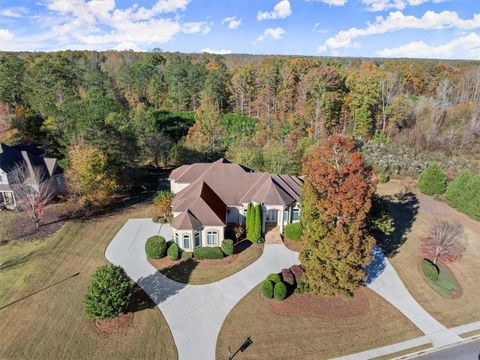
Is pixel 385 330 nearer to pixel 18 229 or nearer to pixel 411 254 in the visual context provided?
pixel 411 254

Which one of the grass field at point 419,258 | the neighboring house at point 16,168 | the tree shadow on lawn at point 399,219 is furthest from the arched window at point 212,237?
the neighboring house at point 16,168

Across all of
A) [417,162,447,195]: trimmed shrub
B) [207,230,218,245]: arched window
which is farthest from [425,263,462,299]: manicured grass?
[207,230,218,245]: arched window

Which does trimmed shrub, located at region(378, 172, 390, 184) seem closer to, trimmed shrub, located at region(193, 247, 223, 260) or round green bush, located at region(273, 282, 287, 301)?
trimmed shrub, located at region(193, 247, 223, 260)

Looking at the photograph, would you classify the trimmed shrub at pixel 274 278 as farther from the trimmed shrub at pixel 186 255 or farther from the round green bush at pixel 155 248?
the round green bush at pixel 155 248

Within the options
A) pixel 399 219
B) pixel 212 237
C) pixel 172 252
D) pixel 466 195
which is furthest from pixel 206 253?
pixel 466 195

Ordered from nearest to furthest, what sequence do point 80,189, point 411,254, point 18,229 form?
point 411,254 → point 18,229 → point 80,189

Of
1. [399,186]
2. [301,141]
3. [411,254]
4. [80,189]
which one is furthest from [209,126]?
[411,254]

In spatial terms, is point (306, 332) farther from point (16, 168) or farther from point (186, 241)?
point (16, 168)
